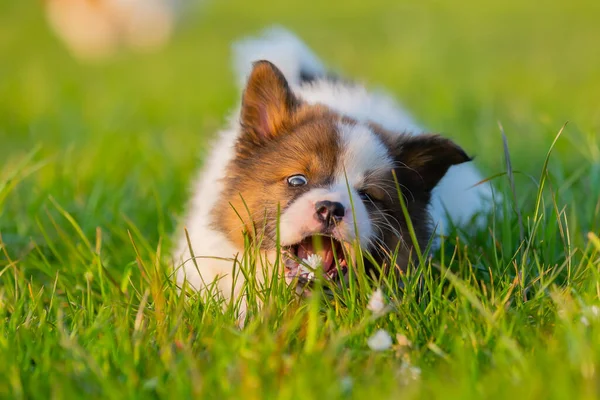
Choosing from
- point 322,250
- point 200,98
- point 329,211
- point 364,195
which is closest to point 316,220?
point 329,211

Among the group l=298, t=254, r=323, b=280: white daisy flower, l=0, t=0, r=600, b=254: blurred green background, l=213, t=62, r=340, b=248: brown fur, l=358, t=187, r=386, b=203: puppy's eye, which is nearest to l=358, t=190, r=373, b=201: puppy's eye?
l=358, t=187, r=386, b=203: puppy's eye

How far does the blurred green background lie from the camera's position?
3703 mm

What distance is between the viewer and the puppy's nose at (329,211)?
239 centimetres

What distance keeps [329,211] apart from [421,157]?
0.55 metres

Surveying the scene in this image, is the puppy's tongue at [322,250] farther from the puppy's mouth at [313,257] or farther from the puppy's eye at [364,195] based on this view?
the puppy's eye at [364,195]

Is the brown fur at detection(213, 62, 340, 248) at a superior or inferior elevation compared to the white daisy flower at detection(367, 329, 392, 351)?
superior

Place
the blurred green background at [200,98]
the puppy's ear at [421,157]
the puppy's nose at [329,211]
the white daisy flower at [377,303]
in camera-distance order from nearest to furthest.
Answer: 1. the white daisy flower at [377,303]
2. the puppy's nose at [329,211]
3. the puppy's ear at [421,157]
4. the blurred green background at [200,98]

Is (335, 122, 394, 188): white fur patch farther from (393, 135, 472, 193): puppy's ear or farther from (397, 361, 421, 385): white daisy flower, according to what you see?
(397, 361, 421, 385): white daisy flower

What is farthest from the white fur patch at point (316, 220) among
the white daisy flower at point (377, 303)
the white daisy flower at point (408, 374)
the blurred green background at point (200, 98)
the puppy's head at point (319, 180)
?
the blurred green background at point (200, 98)

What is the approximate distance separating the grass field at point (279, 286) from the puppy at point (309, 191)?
0.18 metres

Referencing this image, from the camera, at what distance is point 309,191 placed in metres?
2.54

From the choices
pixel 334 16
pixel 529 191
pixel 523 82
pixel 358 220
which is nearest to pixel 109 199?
pixel 358 220

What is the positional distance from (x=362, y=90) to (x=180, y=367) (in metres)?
2.28

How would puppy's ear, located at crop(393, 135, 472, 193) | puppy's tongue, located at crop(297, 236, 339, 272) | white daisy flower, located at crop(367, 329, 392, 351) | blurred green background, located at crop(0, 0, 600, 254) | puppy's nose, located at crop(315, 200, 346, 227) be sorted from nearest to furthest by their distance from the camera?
white daisy flower, located at crop(367, 329, 392, 351) < puppy's nose, located at crop(315, 200, 346, 227) < puppy's tongue, located at crop(297, 236, 339, 272) < puppy's ear, located at crop(393, 135, 472, 193) < blurred green background, located at crop(0, 0, 600, 254)
